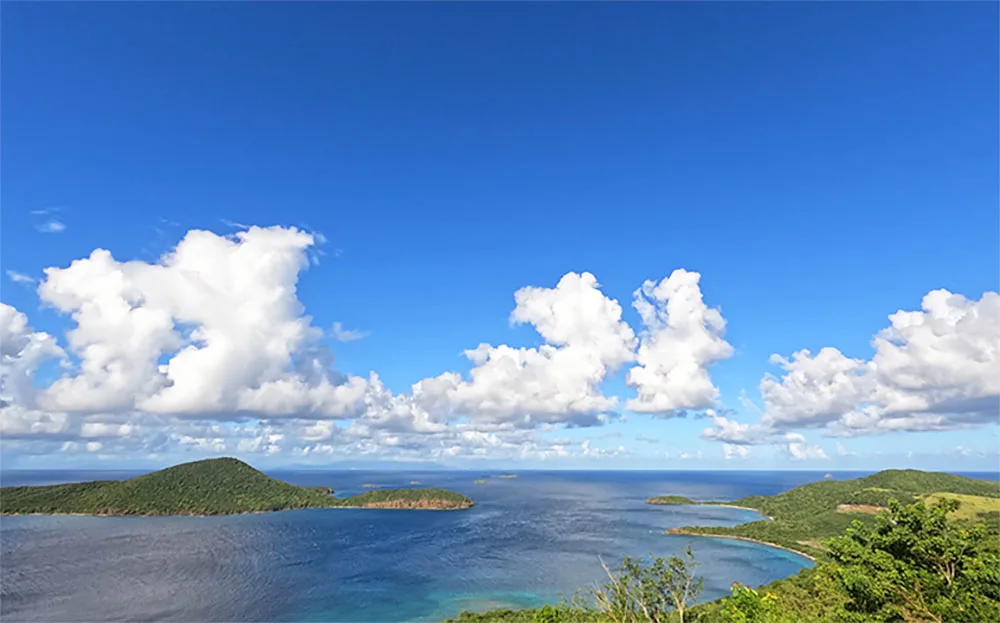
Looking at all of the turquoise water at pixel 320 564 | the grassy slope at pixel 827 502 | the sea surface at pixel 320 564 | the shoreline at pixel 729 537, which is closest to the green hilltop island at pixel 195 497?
the sea surface at pixel 320 564

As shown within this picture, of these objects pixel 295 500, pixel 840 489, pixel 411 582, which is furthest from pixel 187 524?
pixel 840 489

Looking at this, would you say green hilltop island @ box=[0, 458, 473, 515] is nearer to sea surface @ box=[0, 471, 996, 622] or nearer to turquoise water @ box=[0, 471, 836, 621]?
sea surface @ box=[0, 471, 996, 622]

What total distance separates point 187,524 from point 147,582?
67.4 meters

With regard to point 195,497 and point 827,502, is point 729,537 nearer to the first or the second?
point 827,502

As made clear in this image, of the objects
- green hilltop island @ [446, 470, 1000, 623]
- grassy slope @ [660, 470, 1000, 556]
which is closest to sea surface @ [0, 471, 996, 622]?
grassy slope @ [660, 470, 1000, 556]

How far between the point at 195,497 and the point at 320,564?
95.7 meters

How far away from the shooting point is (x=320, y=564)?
87.1m

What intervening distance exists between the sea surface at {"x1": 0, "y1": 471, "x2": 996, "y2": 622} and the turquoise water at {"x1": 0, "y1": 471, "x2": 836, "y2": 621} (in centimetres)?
28

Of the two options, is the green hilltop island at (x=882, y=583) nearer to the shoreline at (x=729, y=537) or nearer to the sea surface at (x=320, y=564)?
the sea surface at (x=320, y=564)

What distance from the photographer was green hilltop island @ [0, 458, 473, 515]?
145375 mm

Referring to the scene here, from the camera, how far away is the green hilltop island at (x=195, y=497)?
145 metres

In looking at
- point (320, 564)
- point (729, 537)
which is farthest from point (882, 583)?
point (729, 537)

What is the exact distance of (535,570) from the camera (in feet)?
269

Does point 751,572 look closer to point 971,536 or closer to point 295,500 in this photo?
point 971,536
